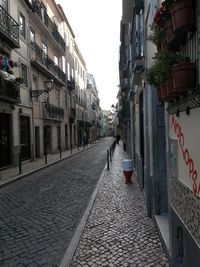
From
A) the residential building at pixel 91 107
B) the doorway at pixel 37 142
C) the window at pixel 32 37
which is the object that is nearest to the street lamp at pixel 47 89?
the doorway at pixel 37 142

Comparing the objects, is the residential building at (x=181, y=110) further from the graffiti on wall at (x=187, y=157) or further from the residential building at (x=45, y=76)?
the residential building at (x=45, y=76)

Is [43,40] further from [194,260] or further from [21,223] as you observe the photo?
[194,260]

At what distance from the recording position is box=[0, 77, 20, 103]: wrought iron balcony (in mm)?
16266

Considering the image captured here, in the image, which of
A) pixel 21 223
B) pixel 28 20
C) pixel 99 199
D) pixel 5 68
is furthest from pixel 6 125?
pixel 21 223

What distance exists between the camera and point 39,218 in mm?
7527

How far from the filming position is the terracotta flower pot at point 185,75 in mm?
2871

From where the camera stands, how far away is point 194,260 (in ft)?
10.7

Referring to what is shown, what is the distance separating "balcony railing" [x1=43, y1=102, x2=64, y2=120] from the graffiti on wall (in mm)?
22725

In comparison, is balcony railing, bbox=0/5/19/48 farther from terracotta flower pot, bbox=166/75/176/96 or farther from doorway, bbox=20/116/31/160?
terracotta flower pot, bbox=166/75/176/96

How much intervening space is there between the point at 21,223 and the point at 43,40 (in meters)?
21.8

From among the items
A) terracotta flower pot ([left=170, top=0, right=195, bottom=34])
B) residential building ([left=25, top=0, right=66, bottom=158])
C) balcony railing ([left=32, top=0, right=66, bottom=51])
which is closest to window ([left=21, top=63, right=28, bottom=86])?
residential building ([left=25, top=0, right=66, bottom=158])

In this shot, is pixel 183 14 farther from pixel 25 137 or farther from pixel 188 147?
pixel 25 137

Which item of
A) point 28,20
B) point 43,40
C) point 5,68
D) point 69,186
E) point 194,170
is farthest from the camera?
point 43,40

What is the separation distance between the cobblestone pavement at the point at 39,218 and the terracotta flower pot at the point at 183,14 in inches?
142
